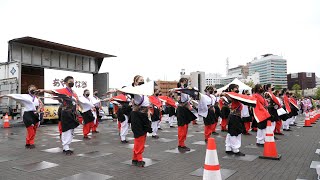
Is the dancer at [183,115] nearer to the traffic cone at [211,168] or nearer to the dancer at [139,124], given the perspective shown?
the dancer at [139,124]

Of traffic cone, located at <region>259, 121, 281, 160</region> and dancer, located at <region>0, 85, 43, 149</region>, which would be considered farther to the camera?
dancer, located at <region>0, 85, 43, 149</region>

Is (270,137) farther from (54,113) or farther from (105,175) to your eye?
(54,113)

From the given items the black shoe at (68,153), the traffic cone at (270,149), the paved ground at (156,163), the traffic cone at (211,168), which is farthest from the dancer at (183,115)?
the traffic cone at (211,168)

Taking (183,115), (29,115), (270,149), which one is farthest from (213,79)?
(270,149)

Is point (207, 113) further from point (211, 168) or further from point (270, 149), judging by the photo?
point (211, 168)

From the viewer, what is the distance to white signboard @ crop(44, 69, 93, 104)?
59.2 ft

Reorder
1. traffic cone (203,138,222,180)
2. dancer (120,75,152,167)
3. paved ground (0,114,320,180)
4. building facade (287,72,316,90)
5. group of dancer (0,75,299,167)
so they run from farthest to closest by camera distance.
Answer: building facade (287,72,316,90) → group of dancer (0,75,299,167) → dancer (120,75,152,167) → paved ground (0,114,320,180) → traffic cone (203,138,222,180)

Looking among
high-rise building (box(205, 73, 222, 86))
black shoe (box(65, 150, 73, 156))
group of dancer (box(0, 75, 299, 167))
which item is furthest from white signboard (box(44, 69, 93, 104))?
high-rise building (box(205, 73, 222, 86))

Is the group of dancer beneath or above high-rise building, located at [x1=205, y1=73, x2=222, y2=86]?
beneath

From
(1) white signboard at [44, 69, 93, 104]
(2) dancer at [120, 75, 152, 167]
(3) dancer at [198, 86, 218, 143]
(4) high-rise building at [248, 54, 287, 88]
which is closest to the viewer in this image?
(2) dancer at [120, 75, 152, 167]

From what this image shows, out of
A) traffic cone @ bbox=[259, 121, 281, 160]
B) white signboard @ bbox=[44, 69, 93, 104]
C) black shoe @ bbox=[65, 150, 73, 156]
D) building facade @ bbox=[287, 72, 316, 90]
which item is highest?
building facade @ bbox=[287, 72, 316, 90]

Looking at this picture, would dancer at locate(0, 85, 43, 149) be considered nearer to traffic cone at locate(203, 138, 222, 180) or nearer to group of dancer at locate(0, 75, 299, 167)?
group of dancer at locate(0, 75, 299, 167)

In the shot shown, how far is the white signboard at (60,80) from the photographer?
59.2ft

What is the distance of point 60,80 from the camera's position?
18.9 metres
